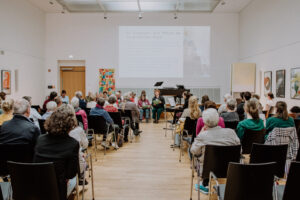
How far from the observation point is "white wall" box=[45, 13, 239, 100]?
12.1 metres

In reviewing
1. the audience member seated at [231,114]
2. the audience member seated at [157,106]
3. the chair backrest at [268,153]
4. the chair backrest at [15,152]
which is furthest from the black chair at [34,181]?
the audience member seated at [157,106]

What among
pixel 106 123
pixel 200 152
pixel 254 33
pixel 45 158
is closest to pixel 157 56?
pixel 254 33

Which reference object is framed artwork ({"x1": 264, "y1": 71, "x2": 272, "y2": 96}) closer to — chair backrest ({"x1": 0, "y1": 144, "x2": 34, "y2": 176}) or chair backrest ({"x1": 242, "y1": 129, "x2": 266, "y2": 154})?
chair backrest ({"x1": 242, "y1": 129, "x2": 266, "y2": 154})

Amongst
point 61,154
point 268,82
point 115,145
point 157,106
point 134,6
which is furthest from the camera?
point 134,6

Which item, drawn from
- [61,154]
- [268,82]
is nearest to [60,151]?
[61,154]

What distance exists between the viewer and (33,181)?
6.66ft

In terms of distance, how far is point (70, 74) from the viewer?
41.5ft

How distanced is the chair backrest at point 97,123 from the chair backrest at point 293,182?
3949 millimetres

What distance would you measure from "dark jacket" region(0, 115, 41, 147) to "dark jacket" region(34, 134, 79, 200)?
2.18ft

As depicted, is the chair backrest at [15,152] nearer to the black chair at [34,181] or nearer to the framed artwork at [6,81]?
the black chair at [34,181]

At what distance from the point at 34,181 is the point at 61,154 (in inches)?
12.3

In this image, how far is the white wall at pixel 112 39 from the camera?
12109mm

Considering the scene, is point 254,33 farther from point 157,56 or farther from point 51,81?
point 51,81

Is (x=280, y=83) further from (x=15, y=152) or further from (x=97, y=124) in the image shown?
(x=15, y=152)
